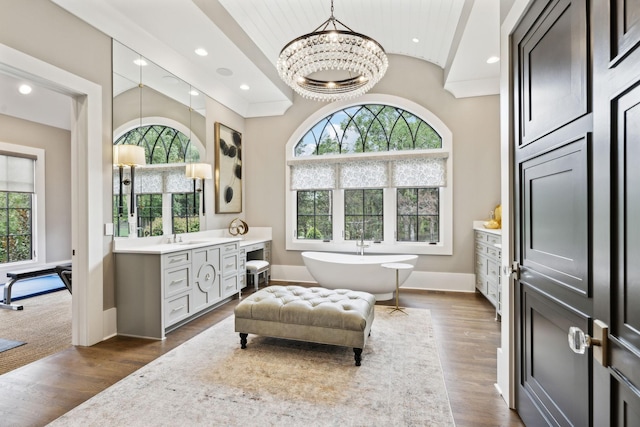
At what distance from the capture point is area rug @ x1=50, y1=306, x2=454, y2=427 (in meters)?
2.01

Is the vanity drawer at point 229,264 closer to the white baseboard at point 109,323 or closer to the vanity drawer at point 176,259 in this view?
the vanity drawer at point 176,259

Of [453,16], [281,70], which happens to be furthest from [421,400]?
[453,16]

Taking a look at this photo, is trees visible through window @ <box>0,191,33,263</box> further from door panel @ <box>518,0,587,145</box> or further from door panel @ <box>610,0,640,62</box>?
door panel @ <box>610,0,640,62</box>

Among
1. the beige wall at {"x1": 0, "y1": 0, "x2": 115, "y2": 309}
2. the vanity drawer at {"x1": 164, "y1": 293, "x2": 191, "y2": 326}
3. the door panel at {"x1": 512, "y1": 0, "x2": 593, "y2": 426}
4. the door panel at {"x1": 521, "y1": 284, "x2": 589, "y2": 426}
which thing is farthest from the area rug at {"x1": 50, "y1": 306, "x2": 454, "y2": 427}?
the beige wall at {"x1": 0, "y1": 0, "x2": 115, "y2": 309}

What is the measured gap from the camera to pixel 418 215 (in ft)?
18.1

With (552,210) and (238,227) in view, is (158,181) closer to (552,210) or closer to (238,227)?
(238,227)

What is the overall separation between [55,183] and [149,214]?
13.0ft

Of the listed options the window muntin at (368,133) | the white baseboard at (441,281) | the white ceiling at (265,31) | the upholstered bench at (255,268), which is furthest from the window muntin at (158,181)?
the white baseboard at (441,281)

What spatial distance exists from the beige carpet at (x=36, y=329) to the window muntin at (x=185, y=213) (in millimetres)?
1641

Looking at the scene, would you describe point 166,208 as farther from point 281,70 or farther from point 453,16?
point 453,16

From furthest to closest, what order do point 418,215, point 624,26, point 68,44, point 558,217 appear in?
point 418,215
point 68,44
point 558,217
point 624,26

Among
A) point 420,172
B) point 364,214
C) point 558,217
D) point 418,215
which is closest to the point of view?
point 558,217

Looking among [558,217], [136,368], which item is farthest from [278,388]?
[558,217]

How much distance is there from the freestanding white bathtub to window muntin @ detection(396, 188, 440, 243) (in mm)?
765
